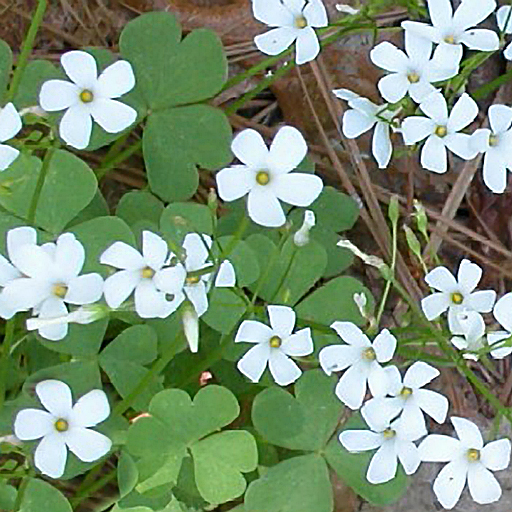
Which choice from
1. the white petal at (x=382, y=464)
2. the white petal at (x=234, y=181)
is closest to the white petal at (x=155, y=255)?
the white petal at (x=234, y=181)

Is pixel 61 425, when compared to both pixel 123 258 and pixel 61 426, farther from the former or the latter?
pixel 123 258

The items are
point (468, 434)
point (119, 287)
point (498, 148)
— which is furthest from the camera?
point (498, 148)

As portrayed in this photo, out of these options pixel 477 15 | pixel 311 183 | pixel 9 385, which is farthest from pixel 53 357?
pixel 477 15

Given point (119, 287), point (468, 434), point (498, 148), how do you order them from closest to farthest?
1. point (119, 287)
2. point (468, 434)
3. point (498, 148)

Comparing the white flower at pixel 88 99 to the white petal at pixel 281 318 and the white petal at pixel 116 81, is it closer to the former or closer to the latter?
the white petal at pixel 116 81

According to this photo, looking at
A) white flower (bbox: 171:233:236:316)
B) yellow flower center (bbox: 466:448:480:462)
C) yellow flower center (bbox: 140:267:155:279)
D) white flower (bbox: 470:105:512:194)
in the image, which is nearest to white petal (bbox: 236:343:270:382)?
white flower (bbox: 171:233:236:316)

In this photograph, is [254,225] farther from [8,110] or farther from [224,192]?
[8,110]

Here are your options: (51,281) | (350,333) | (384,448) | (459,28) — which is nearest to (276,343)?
(350,333)

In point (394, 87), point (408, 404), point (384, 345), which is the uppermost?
point (394, 87)
